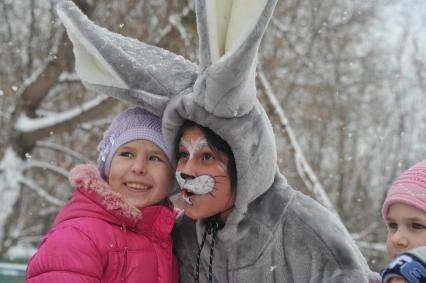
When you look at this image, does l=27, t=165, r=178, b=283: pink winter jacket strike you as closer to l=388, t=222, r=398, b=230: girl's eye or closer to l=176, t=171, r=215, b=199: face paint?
l=176, t=171, r=215, b=199: face paint

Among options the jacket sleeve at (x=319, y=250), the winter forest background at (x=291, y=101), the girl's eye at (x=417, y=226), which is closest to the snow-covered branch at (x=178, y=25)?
the winter forest background at (x=291, y=101)

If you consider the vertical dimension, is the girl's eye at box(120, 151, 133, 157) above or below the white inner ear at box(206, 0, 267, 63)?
below

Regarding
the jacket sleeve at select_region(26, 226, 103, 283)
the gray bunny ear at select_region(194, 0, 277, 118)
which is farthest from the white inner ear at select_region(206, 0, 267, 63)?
the jacket sleeve at select_region(26, 226, 103, 283)

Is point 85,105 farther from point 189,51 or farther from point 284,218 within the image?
point 284,218

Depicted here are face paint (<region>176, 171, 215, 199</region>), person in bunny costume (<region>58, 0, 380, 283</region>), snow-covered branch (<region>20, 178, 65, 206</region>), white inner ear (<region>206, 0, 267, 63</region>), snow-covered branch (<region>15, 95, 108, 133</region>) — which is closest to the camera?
white inner ear (<region>206, 0, 267, 63</region>)

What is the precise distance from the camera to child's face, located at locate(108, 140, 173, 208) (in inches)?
101

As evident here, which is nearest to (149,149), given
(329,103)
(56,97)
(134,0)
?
(134,0)

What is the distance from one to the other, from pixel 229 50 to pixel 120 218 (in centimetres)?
84

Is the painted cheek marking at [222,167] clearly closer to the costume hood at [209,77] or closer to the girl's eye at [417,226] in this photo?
the costume hood at [209,77]

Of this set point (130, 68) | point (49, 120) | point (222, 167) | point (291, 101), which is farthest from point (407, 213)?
point (291, 101)

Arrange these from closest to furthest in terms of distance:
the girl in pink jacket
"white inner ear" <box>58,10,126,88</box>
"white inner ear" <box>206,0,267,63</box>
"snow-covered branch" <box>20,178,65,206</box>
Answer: "white inner ear" <box>206,0,267,63</box>
the girl in pink jacket
"white inner ear" <box>58,10,126,88</box>
"snow-covered branch" <box>20,178,65,206</box>

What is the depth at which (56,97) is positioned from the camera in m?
9.27

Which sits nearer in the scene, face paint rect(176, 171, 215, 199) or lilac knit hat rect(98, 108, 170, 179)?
face paint rect(176, 171, 215, 199)

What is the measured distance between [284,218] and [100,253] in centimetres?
71
